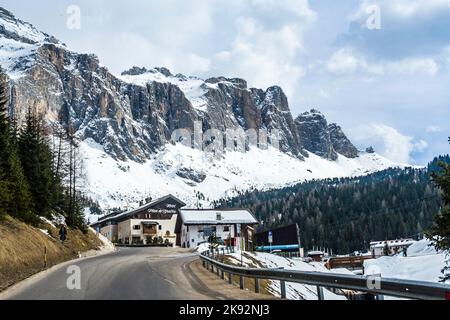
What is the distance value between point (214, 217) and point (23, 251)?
58103 millimetres

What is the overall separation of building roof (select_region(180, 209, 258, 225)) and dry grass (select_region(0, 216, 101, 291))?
41.9 meters

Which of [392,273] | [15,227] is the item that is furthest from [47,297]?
[392,273]

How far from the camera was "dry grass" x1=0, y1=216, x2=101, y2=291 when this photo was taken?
66.3ft

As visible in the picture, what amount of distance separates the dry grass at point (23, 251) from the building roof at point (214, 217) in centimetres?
4191

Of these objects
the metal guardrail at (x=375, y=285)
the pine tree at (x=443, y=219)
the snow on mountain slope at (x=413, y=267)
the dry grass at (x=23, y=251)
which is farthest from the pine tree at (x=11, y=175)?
the snow on mountain slope at (x=413, y=267)

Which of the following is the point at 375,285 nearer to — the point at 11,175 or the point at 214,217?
the point at 11,175

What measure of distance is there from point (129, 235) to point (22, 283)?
9278 cm

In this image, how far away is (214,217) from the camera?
81.9 meters

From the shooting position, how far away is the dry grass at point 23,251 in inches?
796

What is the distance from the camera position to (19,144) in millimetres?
38375

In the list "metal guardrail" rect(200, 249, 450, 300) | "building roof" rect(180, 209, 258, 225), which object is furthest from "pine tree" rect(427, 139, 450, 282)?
"building roof" rect(180, 209, 258, 225)
